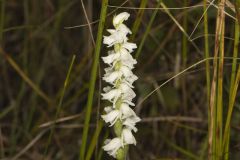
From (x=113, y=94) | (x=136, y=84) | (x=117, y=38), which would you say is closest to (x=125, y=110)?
(x=113, y=94)

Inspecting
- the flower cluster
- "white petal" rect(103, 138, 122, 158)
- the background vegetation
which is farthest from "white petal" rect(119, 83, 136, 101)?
the background vegetation

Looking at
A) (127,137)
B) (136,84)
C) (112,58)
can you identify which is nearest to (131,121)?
(127,137)

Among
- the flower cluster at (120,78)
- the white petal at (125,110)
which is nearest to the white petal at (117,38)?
the flower cluster at (120,78)

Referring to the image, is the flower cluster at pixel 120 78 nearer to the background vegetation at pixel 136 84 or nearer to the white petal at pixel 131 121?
the white petal at pixel 131 121

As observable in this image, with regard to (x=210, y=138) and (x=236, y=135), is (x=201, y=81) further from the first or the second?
(x=210, y=138)

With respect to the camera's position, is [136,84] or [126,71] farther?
[136,84]

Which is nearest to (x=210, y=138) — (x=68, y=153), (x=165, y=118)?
(x=165, y=118)

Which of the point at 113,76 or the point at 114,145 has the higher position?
the point at 113,76

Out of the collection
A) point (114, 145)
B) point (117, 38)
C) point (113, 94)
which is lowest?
point (114, 145)

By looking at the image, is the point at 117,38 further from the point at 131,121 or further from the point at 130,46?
the point at 131,121

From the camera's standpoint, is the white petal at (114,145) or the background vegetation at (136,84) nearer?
the white petal at (114,145)
